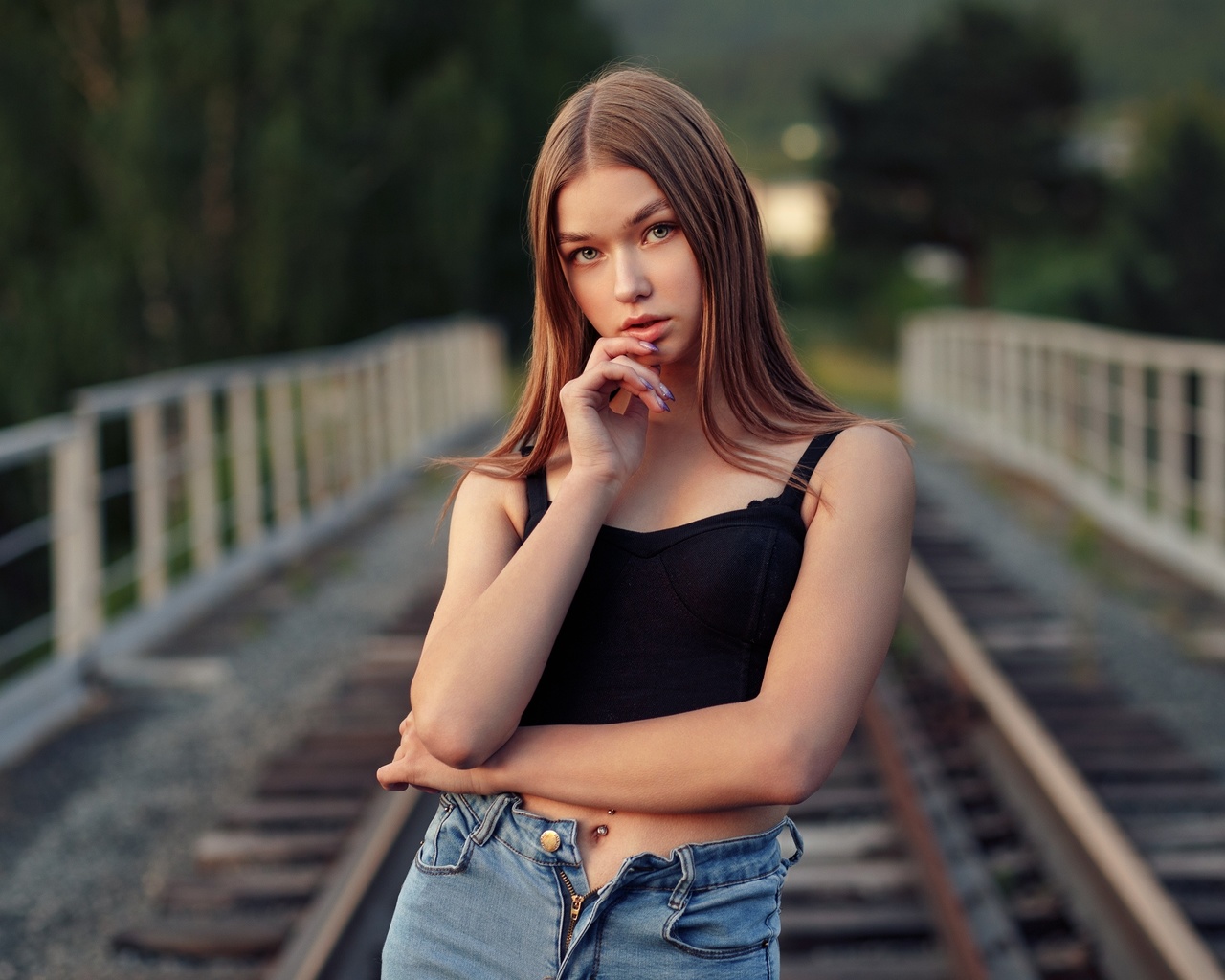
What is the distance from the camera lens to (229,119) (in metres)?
17.0

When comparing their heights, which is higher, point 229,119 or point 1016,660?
point 229,119

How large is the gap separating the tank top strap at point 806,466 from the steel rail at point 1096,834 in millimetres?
2031

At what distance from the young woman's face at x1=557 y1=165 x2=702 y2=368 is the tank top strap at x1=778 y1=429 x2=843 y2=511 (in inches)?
7.4

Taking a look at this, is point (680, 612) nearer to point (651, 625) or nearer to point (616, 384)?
point (651, 625)

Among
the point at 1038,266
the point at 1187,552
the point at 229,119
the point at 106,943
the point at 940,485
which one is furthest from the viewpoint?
the point at 1038,266

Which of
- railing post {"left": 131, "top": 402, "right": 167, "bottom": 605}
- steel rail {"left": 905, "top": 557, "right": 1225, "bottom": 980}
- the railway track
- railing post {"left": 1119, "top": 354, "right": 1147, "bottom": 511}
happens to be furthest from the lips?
railing post {"left": 1119, "top": 354, "right": 1147, "bottom": 511}

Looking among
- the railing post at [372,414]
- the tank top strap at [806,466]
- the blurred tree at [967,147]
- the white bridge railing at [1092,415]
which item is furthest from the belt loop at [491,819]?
the blurred tree at [967,147]

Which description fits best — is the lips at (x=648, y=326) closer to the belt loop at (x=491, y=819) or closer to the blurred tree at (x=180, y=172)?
the belt loop at (x=491, y=819)

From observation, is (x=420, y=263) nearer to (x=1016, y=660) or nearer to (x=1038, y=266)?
(x=1016, y=660)

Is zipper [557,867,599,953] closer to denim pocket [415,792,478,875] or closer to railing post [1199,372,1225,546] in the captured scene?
denim pocket [415,792,478,875]

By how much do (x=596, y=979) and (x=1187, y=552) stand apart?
8152 mm

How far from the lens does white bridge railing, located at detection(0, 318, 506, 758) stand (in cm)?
638

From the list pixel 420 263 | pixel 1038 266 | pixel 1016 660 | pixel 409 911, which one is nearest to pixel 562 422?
pixel 409 911

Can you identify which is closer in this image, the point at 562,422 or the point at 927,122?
the point at 562,422
